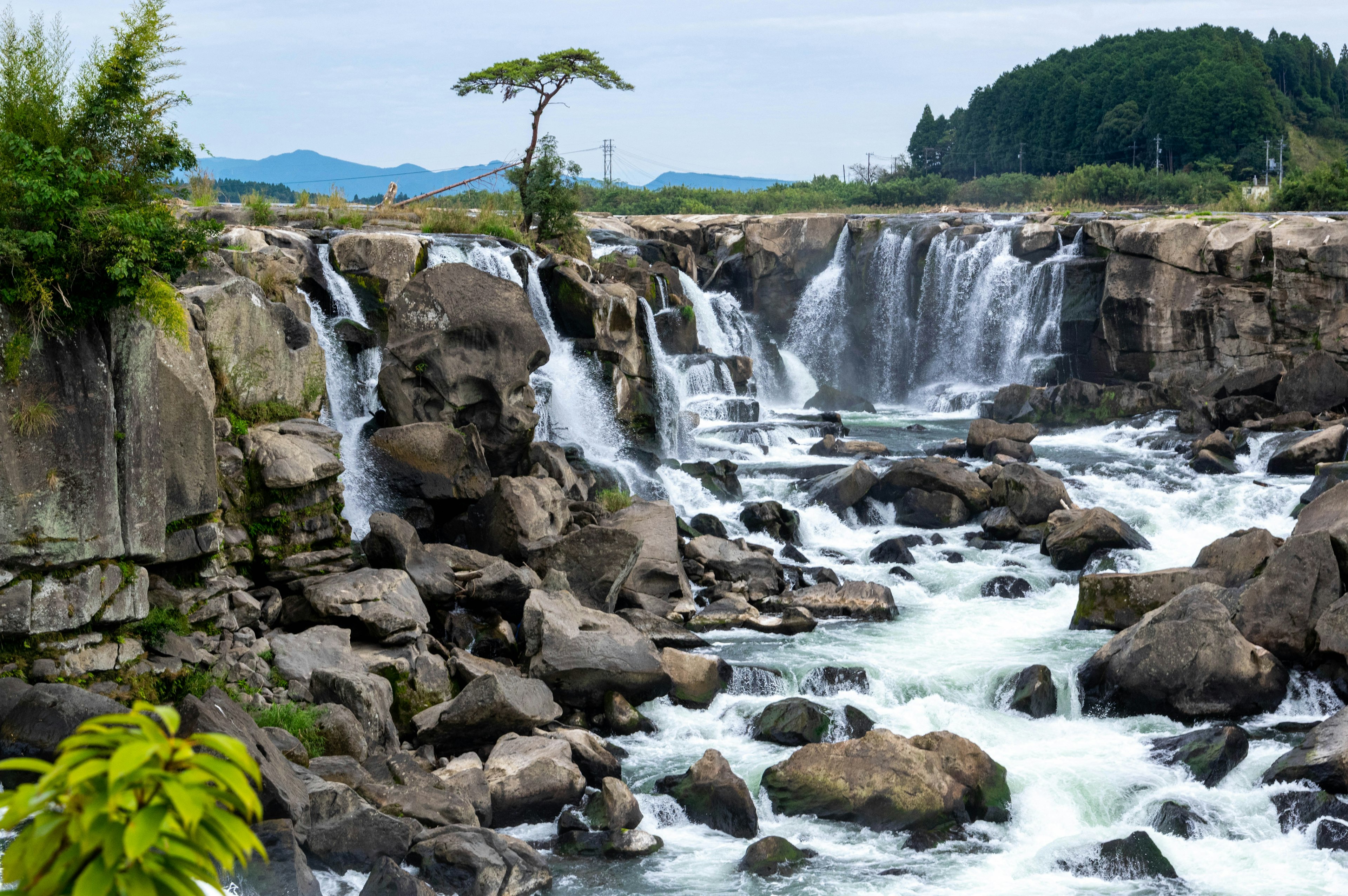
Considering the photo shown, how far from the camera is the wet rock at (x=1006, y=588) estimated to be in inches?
651

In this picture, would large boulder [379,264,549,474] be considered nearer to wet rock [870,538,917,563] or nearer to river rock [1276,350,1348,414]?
wet rock [870,538,917,563]

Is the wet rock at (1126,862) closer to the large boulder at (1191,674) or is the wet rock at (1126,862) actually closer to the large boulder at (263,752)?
the large boulder at (1191,674)

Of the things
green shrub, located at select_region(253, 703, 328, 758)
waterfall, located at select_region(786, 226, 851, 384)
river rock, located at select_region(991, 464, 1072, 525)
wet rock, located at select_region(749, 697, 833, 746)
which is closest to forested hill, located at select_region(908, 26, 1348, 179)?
waterfall, located at select_region(786, 226, 851, 384)

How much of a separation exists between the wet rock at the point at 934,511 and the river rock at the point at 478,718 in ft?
35.0

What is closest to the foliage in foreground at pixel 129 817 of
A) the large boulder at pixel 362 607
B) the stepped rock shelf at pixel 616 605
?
the stepped rock shelf at pixel 616 605

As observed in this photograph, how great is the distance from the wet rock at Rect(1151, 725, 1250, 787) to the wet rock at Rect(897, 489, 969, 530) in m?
9.11

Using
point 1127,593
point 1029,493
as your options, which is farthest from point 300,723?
point 1029,493

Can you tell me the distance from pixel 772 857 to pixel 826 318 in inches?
1088

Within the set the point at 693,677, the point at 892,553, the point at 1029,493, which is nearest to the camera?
the point at 693,677

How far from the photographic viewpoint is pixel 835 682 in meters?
12.8

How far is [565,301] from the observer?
72.7 ft

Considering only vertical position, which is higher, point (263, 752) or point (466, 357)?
point (466, 357)

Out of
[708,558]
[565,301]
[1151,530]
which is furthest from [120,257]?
[1151,530]

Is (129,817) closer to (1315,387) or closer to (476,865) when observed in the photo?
(476,865)
